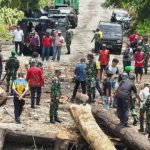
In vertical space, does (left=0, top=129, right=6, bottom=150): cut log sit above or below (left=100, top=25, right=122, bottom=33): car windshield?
below

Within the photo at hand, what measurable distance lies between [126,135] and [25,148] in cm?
287

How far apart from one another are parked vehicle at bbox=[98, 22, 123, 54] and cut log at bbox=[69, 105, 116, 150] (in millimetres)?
17781

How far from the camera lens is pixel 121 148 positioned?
15.2m

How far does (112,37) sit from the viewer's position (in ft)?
112

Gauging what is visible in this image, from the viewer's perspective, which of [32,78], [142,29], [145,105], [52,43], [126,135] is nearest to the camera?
[126,135]

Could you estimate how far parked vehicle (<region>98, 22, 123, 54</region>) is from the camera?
110ft

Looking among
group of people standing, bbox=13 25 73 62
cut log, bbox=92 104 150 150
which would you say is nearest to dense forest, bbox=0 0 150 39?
group of people standing, bbox=13 25 73 62

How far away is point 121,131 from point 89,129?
3.02ft

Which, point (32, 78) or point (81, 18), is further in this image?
point (81, 18)

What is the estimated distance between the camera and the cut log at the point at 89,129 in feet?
46.3

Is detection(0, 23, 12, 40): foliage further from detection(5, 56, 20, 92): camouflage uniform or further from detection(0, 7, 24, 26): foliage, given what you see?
detection(5, 56, 20, 92): camouflage uniform

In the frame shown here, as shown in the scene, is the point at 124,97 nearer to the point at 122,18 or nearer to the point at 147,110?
the point at 147,110

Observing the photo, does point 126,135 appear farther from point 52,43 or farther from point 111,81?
point 52,43

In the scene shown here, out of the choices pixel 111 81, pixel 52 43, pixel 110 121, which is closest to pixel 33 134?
pixel 110 121
